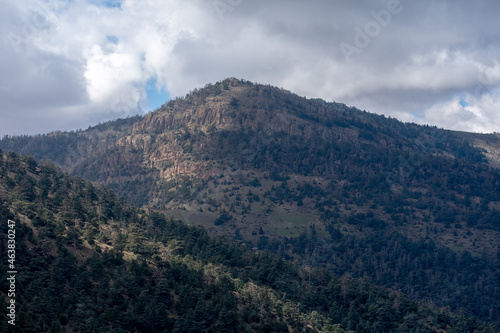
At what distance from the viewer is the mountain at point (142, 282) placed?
8350cm

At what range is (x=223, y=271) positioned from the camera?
403 feet

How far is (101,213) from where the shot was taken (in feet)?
451

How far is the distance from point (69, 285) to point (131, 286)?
1078 centimetres

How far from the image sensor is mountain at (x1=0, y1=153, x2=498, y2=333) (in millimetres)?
83500

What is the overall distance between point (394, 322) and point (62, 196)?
8915 cm

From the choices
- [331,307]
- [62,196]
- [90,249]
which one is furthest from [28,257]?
[331,307]

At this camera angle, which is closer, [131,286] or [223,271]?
[131,286]

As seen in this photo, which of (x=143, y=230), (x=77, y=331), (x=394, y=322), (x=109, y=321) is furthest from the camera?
(x=143, y=230)

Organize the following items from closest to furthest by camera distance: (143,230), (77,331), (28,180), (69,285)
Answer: (77,331), (69,285), (28,180), (143,230)

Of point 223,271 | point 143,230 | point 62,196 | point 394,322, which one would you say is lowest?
point 394,322

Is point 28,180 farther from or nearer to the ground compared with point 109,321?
farther from the ground

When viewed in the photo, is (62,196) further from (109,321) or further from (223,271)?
(109,321)

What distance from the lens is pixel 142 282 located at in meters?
97.6

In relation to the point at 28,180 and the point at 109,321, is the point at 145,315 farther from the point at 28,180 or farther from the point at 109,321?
the point at 28,180
